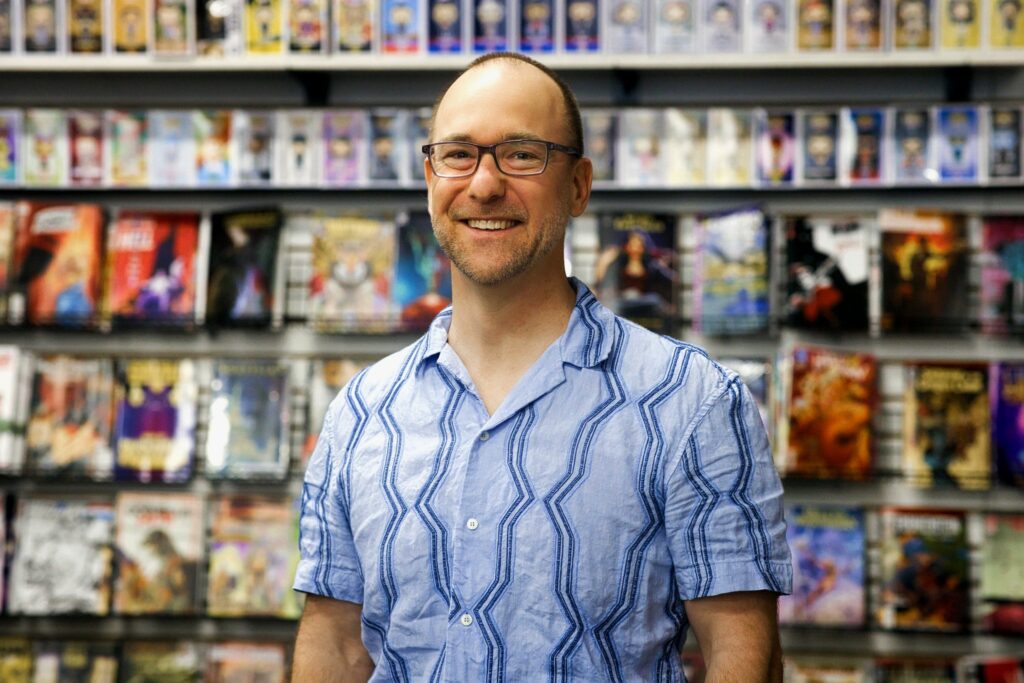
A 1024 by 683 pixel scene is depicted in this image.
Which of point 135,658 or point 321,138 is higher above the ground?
point 321,138

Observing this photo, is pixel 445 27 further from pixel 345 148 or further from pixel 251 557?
pixel 251 557

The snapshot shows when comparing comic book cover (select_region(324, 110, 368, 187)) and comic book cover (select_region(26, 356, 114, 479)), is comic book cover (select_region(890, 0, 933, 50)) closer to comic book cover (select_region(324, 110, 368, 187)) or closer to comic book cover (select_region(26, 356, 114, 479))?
comic book cover (select_region(324, 110, 368, 187))

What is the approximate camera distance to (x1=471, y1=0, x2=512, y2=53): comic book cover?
11.5 feet

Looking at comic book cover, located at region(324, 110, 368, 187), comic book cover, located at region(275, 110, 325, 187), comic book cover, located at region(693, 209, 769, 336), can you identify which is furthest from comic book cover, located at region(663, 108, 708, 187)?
comic book cover, located at region(275, 110, 325, 187)

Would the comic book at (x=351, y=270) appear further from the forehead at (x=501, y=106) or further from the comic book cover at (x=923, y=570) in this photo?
the forehead at (x=501, y=106)

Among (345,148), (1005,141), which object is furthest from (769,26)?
(345,148)

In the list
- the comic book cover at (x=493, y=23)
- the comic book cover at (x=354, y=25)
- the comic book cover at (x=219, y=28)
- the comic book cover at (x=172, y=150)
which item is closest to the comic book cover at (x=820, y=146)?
the comic book cover at (x=493, y=23)

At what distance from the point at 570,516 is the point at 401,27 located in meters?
2.34

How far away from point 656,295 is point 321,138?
3.57 feet

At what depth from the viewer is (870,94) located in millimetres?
3564

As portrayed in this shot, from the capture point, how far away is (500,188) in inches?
59.3

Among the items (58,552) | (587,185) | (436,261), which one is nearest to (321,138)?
(436,261)

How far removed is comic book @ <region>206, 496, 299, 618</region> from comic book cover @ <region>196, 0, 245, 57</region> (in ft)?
4.33

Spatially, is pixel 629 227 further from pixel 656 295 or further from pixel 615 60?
pixel 615 60
